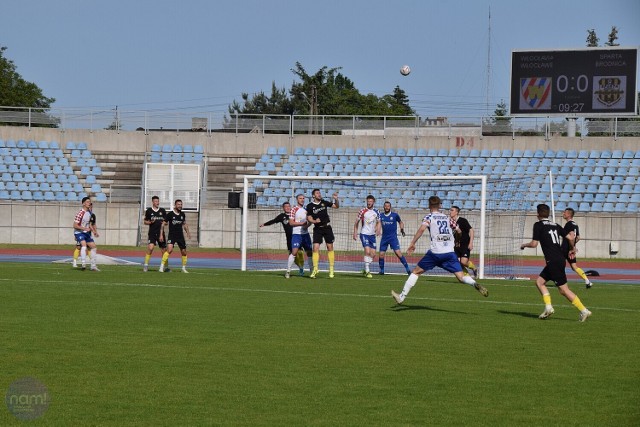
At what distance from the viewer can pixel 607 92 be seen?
42.2 metres

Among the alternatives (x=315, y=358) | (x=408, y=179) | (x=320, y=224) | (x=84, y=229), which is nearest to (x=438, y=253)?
(x=315, y=358)

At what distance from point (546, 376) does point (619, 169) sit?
35.0 metres

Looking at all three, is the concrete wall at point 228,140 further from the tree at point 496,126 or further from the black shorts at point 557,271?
the black shorts at point 557,271

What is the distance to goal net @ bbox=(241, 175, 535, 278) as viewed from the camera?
3195 cm

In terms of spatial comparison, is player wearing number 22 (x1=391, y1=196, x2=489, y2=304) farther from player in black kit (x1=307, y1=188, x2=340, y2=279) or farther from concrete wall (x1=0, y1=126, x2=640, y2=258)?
concrete wall (x1=0, y1=126, x2=640, y2=258)

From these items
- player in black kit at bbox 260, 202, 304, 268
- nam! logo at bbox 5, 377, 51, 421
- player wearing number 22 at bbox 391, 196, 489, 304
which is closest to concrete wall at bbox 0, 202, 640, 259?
player in black kit at bbox 260, 202, 304, 268

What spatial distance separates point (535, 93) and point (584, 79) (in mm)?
2121

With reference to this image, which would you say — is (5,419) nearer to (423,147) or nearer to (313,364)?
(313,364)

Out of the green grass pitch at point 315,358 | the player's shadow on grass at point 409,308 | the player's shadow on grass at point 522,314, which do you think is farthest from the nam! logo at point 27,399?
the player's shadow on grass at point 522,314

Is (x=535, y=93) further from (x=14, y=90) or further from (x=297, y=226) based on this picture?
(x=14, y=90)

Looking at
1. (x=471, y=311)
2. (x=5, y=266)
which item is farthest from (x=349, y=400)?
(x=5, y=266)

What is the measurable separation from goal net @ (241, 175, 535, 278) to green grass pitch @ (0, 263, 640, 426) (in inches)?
460

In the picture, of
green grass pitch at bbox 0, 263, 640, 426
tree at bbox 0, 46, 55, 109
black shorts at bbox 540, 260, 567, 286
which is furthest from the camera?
tree at bbox 0, 46, 55, 109

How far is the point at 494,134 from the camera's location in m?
47.5
